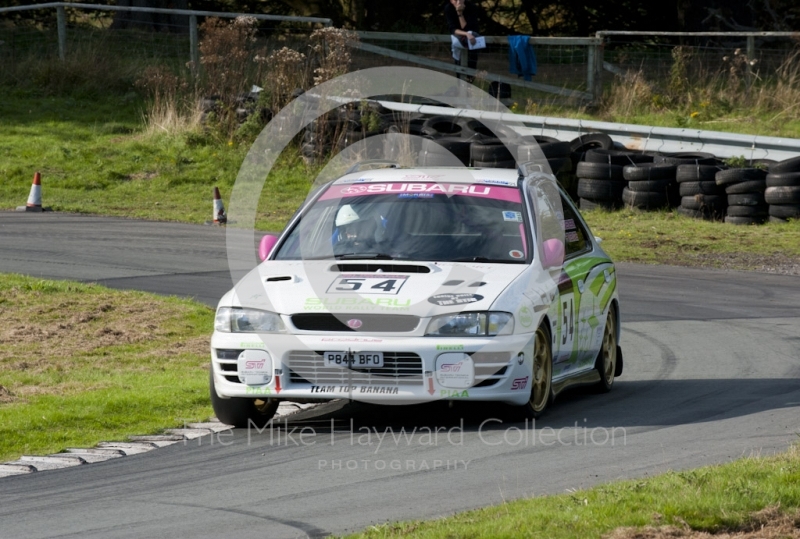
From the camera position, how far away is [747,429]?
25.4 ft

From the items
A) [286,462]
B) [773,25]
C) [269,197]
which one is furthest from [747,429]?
[773,25]

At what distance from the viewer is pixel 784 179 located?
60.1 feet

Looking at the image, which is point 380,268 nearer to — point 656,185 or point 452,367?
point 452,367

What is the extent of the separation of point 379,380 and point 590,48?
2010 cm

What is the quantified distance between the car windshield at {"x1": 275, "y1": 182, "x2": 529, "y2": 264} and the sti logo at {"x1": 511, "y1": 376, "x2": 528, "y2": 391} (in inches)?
39.9

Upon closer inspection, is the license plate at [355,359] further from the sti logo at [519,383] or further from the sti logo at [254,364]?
the sti logo at [519,383]

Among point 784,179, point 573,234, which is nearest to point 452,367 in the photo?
point 573,234

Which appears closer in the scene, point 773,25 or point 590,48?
point 590,48

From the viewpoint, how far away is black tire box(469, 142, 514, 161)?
20.4 metres

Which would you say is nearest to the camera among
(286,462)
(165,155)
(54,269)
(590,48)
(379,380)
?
(286,462)

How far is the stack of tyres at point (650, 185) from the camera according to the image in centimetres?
1958

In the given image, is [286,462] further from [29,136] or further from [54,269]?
[29,136]

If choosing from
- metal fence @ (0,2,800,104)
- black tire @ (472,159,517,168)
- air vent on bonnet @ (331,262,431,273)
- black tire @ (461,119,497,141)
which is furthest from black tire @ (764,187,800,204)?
air vent on bonnet @ (331,262,431,273)

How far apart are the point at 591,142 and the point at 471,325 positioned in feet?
46.7
